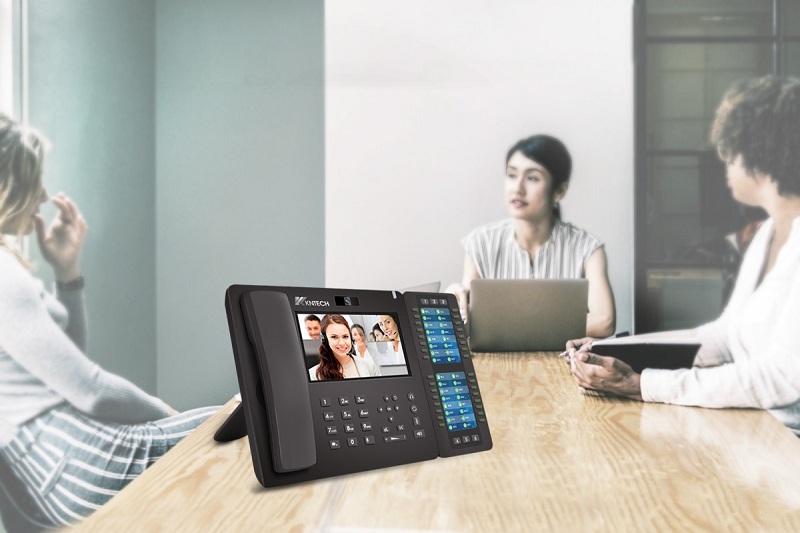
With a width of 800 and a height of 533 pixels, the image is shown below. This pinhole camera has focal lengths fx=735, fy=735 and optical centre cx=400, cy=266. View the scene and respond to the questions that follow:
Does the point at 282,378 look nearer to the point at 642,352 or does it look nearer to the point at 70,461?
the point at 642,352

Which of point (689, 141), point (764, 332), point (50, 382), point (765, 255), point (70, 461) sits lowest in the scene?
point (70, 461)

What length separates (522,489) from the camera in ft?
2.57

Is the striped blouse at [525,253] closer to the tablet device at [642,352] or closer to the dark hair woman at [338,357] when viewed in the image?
the tablet device at [642,352]

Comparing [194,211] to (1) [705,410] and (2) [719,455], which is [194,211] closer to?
(1) [705,410]

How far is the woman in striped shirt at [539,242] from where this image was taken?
2.86m

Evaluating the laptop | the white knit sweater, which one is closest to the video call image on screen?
the laptop

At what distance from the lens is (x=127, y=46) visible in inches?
122

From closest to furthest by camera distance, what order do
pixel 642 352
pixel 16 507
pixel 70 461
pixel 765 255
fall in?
1. pixel 642 352
2. pixel 16 507
3. pixel 70 461
4. pixel 765 255

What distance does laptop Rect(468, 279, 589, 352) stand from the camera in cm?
210

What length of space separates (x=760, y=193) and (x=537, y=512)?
2672mm

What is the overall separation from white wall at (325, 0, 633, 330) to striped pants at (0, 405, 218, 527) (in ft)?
3.45

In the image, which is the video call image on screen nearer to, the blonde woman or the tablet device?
the tablet device

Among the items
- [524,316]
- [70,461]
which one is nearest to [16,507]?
[70,461]

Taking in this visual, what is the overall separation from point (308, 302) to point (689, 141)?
2.55m
